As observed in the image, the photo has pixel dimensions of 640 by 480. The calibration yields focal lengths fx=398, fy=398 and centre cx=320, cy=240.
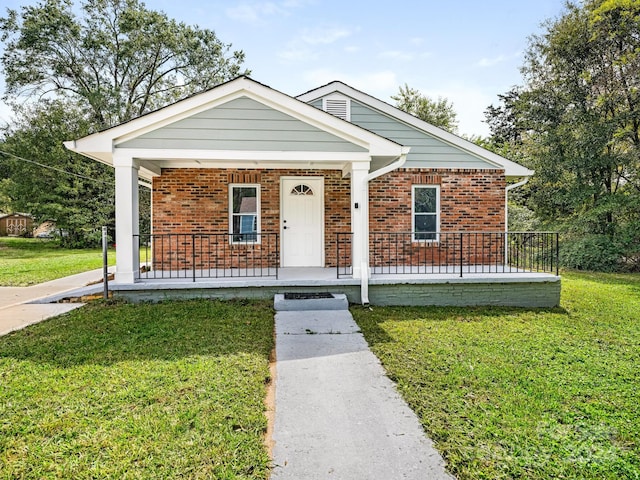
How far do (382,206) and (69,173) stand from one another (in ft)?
58.8

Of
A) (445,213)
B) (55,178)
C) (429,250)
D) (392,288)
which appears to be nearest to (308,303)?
(392,288)

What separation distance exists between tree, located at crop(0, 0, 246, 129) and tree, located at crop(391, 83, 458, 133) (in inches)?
423

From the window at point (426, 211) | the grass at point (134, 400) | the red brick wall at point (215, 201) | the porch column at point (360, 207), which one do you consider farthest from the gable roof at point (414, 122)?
the grass at point (134, 400)

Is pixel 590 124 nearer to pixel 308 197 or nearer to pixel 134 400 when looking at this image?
pixel 308 197

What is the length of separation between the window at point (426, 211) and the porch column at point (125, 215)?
6.02m

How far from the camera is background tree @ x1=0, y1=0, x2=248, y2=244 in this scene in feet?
69.3

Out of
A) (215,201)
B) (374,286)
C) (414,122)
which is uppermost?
(414,122)

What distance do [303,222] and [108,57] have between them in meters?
21.6

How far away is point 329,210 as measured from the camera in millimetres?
9164

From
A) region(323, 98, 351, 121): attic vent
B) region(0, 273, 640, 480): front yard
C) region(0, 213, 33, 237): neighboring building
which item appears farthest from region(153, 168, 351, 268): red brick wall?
region(0, 213, 33, 237): neighboring building

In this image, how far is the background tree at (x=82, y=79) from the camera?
2112 centimetres

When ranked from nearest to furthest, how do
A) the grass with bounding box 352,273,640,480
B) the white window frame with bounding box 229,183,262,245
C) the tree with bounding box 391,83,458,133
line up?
the grass with bounding box 352,273,640,480
the white window frame with bounding box 229,183,262,245
the tree with bounding box 391,83,458,133

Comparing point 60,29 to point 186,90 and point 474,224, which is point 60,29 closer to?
point 186,90

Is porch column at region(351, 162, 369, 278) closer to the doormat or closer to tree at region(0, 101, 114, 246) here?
the doormat
